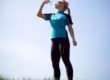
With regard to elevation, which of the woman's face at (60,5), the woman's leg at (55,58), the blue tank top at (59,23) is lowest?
the woman's leg at (55,58)

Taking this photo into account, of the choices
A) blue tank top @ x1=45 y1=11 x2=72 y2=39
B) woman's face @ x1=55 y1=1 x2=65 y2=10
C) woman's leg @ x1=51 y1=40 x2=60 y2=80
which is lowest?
woman's leg @ x1=51 y1=40 x2=60 y2=80

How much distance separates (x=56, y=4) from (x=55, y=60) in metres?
1.52

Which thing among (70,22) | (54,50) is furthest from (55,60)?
(70,22)

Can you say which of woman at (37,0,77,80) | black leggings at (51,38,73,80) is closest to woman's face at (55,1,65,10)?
woman at (37,0,77,80)

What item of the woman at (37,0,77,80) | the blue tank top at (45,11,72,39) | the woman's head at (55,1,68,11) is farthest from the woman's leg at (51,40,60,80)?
the woman's head at (55,1,68,11)

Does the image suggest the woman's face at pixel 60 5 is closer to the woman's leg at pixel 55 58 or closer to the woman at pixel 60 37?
the woman at pixel 60 37

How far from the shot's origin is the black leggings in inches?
453

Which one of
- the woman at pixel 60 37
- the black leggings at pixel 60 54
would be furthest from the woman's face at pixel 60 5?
the black leggings at pixel 60 54

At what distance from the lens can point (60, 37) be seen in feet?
38.1

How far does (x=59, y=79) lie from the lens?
11680 mm

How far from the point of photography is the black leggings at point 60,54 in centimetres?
1150

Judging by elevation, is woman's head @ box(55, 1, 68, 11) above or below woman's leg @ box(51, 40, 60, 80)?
above

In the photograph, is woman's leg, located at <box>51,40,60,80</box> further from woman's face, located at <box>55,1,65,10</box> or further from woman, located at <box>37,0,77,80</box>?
woman's face, located at <box>55,1,65,10</box>

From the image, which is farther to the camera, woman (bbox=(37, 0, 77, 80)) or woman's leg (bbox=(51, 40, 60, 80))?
woman's leg (bbox=(51, 40, 60, 80))
